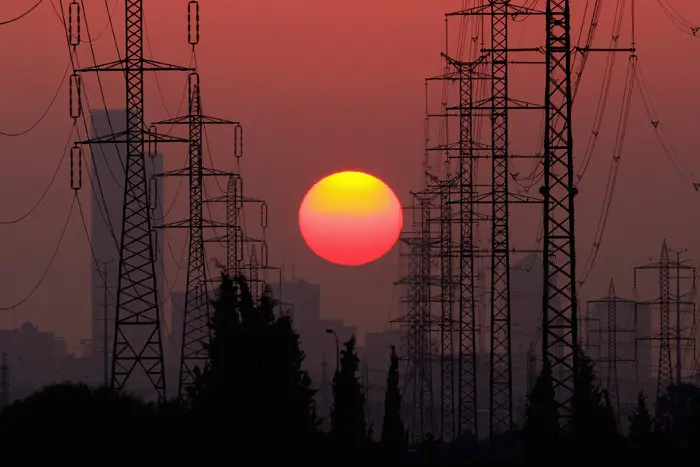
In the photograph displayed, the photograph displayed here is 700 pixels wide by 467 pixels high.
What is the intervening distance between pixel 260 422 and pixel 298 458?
Answer: 2026 mm

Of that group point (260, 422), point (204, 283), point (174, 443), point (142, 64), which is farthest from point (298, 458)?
point (204, 283)

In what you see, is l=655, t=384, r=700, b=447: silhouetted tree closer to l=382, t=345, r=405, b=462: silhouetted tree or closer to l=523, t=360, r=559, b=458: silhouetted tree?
l=382, t=345, r=405, b=462: silhouetted tree

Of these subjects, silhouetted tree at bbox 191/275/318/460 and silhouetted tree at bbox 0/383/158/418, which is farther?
silhouetted tree at bbox 191/275/318/460

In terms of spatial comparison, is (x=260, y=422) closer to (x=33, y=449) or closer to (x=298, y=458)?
(x=298, y=458)

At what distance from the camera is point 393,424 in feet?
265

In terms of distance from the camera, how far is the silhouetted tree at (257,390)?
212 feet

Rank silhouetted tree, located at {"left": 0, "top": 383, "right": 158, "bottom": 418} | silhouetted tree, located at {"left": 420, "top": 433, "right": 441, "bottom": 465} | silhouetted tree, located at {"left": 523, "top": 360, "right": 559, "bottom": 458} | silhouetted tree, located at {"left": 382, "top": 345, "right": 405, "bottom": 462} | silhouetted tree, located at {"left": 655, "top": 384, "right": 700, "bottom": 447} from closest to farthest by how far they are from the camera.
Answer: silhouetted tree, located at {"left": 0, "top": 383, "right": 158, "bottom": 418} → silhouetted tree, located at {"left": 523, "top": 360, "right": 559, "bottom": 458} → silhouetted tree, located at {"left": 382, "top": 345, "right": 405, "bottom": 462} → silhouetted tree, located at {"left": 420, "top": 433, "right": 441, "bottom": 465} → silhouetted tree, located at {"left": 655, "top": 384, "right": 700, "bottom": 447}

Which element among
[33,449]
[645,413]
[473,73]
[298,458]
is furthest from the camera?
[473,73]

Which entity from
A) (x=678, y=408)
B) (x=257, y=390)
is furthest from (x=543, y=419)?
(x=678, y=408)

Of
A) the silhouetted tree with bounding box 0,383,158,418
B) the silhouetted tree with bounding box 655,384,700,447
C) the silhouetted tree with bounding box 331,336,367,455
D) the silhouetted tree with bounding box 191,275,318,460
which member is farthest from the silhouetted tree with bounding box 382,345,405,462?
the silhouetted tree with bounding box 655,384,700,447

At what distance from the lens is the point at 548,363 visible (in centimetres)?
6131

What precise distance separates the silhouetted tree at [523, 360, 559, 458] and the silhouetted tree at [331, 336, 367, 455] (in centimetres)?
1178

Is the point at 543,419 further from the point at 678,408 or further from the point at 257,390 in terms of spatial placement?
the point at 678,408

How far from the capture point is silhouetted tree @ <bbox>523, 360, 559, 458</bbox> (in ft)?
193
